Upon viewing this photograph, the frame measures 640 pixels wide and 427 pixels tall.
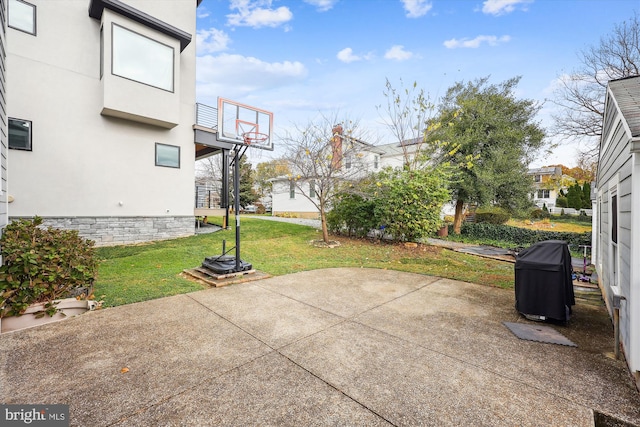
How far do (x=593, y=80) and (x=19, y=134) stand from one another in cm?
2443

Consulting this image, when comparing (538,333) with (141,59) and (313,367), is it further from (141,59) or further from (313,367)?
(141,59)

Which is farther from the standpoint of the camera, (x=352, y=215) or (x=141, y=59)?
(x=352, y=215)

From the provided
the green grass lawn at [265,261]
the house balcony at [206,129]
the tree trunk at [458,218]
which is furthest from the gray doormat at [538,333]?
the house balcony at [206,129]

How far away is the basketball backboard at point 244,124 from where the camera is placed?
20.7 feet

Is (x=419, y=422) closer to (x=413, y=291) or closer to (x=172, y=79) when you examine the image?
(x=413, y=291)

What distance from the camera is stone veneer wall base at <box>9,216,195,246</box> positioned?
324 inches

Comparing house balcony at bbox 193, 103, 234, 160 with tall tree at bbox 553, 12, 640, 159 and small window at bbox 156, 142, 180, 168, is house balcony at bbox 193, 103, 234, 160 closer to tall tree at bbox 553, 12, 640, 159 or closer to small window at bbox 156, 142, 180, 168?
small window at bbox 156, 142, 180, 168

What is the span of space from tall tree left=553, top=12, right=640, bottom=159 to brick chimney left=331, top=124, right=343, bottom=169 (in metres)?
13.7

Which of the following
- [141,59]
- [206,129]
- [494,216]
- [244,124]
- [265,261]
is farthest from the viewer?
[494,216]

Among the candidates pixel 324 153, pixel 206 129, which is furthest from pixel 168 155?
pixel 324 153

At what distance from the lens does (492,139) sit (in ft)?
39.6

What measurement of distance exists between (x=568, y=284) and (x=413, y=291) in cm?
218

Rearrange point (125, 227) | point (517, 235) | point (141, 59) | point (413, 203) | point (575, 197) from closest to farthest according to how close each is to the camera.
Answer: point (141, 59) < point (125, 227) < point (413, 203) < point (517, 235) < point (575, 197)

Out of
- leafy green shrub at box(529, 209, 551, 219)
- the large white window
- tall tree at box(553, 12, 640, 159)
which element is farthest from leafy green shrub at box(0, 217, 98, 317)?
leafy green shrub at box(529, 209, 551, 219)
